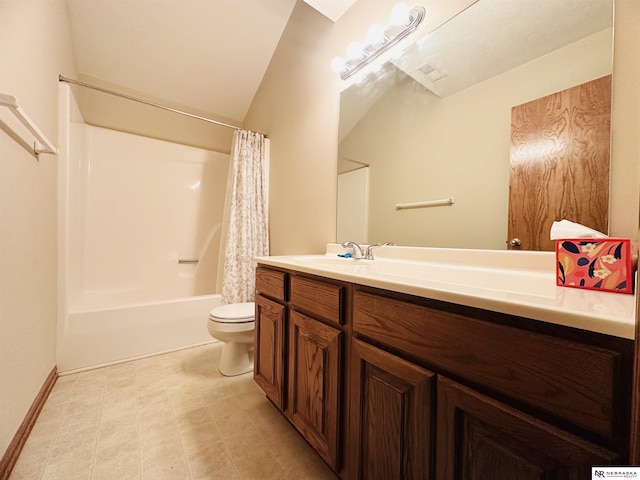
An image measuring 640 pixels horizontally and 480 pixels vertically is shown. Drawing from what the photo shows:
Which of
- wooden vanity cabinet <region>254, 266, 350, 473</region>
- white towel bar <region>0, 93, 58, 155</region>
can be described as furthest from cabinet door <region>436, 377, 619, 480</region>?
white towel bar <region>0, 93, 58, 155</region>

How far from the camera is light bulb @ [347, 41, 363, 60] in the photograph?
1.45 meters

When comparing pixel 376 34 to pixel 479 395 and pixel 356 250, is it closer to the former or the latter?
pixel 356 250

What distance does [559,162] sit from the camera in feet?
2.68

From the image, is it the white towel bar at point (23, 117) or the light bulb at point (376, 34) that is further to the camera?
the light bulb at point (376, 34)

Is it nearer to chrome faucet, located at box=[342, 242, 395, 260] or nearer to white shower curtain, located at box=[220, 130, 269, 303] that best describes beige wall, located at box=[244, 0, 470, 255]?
white shower curtain, located at box=[220, 130, 269, 303]

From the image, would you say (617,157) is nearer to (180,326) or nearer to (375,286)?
(375,286)

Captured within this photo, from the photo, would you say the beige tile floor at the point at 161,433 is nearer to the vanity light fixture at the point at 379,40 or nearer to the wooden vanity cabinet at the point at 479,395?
the wooden vanity cabinet at the point at 479,395

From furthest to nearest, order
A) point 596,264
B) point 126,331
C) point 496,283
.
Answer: point 126,331, point 496,283, point 596,264

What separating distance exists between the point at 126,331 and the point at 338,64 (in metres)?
2.28

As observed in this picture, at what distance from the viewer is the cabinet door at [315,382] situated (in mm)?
820

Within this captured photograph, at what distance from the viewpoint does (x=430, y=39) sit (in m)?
1.17

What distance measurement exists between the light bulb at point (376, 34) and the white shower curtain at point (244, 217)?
1259 millimetres

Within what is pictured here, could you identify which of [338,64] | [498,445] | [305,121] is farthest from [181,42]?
[498,445]

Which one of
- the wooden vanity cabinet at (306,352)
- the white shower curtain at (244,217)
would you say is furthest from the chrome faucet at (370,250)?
the white shower curtain at (244,217)
